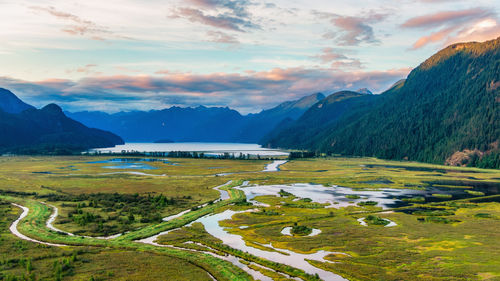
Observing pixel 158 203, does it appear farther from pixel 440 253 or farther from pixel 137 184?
pixel 440 253

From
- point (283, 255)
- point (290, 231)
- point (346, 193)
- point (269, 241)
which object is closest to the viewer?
point (283, 255)

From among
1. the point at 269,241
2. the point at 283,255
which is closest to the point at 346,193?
the point at 269,241

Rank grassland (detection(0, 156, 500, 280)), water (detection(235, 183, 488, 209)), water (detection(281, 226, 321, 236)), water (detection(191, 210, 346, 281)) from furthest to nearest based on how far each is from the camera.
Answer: water (detection(235, 183, 488, 209)) < water (detection(281, 226, 321, 236)) < water (detection(191, 210, 346, 281)) < grassland (detection(0, 156, 500, 280))

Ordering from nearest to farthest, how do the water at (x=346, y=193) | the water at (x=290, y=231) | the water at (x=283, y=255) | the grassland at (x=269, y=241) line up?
the grassland at (x=269, y=241)
the water at (x=283, y=255)
the water at (x=290, y=231)
the water at (x=346, y=193)

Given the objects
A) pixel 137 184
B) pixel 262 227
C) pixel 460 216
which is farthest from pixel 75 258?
pixel 137 184

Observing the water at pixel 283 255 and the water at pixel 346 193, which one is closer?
the water at pixel 283 255

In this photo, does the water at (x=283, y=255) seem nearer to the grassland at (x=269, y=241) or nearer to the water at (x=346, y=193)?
the grassland at (x=269, y=241)

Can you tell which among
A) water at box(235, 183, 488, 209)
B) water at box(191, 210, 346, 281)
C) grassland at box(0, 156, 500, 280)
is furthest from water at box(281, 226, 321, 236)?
water at box(235, 183, 488, 209)

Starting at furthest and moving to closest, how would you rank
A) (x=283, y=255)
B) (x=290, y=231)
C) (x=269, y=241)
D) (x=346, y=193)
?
1. (x=346, y=193)
2. (x=290, y=231)
3. (x=269, y=241)
4. (x=283, y=255)

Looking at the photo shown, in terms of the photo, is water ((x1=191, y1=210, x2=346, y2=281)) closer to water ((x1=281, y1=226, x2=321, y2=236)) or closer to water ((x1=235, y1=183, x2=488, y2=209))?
water ((x1=281, y1=226, x2=321, y2=236))

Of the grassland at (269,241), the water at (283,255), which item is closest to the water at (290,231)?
the grassland at (269,241)

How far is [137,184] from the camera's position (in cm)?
14688

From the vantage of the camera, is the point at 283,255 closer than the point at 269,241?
Yes

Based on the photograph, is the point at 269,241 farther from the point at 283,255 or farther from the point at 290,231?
the point at 290,231
